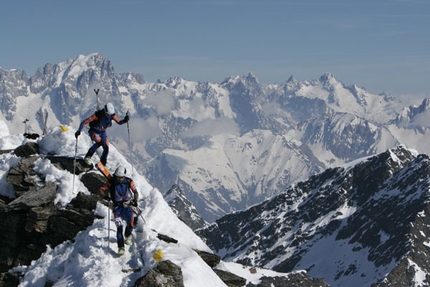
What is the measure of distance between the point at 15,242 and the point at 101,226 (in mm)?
4708

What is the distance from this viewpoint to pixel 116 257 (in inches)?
1008

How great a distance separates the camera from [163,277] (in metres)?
23.8

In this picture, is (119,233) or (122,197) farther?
(122,197)

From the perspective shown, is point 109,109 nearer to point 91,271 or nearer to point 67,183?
point 67,183

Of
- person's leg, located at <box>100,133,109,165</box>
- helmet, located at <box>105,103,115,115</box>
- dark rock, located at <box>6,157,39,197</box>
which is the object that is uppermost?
helmet, located at <box>105,103,115,115</box>

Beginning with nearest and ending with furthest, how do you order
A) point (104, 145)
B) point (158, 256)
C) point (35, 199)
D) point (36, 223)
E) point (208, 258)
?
1. point (158, 256)
2. point (36, 223)
3. point (208, 258)
4. point (35, 199)
5. point (104, 145)

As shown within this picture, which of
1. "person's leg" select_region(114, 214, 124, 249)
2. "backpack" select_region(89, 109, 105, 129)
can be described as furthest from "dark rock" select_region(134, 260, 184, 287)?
"backpack" select_region(89, 109, 105, 129)

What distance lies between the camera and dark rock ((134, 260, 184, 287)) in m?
23.4

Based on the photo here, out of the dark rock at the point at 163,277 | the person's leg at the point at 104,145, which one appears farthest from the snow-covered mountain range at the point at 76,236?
the person's leg at the point at 104,145

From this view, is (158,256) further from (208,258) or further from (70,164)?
(70,164)

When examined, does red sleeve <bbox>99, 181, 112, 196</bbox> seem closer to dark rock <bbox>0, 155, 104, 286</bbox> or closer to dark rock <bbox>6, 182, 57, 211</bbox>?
dark rock <bbox>0, 155, 104, 286</bbox>

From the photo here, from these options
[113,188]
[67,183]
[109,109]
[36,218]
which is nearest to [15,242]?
[36,218]

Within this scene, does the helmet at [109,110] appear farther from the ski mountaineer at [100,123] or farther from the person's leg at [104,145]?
the person's leg at [104,145]

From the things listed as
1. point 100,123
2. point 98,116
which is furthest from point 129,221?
point 98,116
